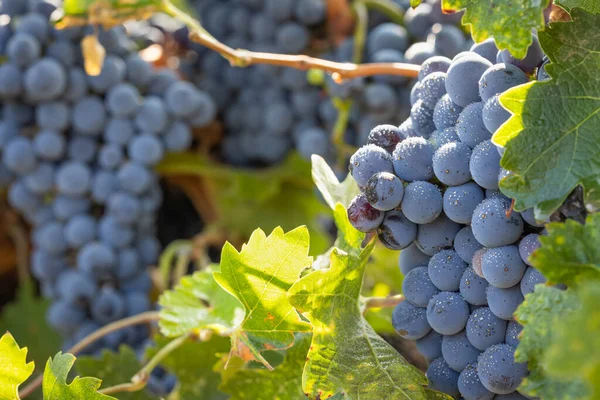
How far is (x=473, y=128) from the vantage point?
0.43 m

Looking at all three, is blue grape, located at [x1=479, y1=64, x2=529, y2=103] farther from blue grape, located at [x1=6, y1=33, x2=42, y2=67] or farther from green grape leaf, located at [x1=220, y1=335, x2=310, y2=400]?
blue grape, located at [x1=6, y1=33, x2=42, y2=67]

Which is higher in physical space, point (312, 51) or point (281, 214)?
point (312, 51)

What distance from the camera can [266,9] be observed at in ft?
3.27

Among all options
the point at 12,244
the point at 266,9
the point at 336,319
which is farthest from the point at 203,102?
the point at 336,319

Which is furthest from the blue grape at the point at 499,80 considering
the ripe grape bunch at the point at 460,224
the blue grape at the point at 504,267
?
the blue grape at the point at 504,267

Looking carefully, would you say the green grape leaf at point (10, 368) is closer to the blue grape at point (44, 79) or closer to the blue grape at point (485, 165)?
the blue grape at point (485, 165)

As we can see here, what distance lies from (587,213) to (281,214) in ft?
2.55

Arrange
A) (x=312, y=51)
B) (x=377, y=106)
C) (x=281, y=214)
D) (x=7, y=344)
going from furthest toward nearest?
(x=281, y=214) → (x=312, y=51) → (x=377, y=106) → (x=7, y=344)

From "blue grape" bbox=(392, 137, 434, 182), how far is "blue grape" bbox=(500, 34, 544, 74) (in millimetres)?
78

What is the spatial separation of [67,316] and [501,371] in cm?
72

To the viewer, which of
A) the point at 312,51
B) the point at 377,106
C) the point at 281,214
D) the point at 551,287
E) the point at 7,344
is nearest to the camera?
the point at 551,287

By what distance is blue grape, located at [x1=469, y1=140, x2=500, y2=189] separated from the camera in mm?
410

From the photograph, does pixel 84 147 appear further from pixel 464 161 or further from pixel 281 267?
pixel 464 161

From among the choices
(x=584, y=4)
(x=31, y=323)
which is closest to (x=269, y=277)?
(x=584, y=4)
